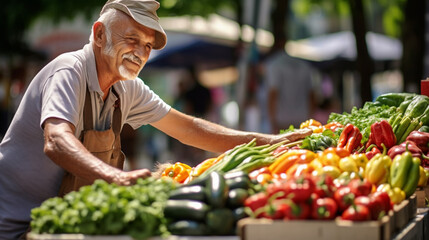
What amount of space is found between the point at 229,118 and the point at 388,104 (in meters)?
18.2

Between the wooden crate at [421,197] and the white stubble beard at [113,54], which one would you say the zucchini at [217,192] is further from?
the wooden crate at [421,197]

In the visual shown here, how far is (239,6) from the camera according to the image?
16.0 meters

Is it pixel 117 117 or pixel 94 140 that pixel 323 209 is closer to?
pixel 94 140

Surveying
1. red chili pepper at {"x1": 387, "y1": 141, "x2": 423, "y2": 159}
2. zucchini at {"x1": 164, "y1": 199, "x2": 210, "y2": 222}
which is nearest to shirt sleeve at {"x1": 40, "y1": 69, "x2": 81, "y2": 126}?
zucchini at {"x1": 164, "y1": 199, "x2": 210, "y2": 222}

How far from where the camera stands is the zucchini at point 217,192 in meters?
3.50

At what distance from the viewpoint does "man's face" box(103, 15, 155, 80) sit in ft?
15.1

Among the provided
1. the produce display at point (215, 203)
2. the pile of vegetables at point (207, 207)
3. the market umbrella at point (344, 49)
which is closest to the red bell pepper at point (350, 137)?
the produce display at point (215, 203)

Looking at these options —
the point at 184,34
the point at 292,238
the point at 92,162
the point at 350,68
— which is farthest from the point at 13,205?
the point at 350,68

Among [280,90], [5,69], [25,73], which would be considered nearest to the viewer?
[280,90]

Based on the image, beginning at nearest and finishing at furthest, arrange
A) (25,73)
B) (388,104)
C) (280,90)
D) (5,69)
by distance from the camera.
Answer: (388,104) < (280,90) < (25,73) < (5,69)

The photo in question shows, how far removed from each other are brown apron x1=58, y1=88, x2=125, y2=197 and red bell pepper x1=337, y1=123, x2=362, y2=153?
1676 millimetres

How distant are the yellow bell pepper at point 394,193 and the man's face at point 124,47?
1.76 meters

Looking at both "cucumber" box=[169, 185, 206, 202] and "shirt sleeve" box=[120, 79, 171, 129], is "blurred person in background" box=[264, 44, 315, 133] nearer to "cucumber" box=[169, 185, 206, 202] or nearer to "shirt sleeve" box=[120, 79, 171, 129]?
"shirt sleeve" box=[120, 79, 171, 129]

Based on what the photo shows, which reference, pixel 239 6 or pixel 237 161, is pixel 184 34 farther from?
pixel 237 161
